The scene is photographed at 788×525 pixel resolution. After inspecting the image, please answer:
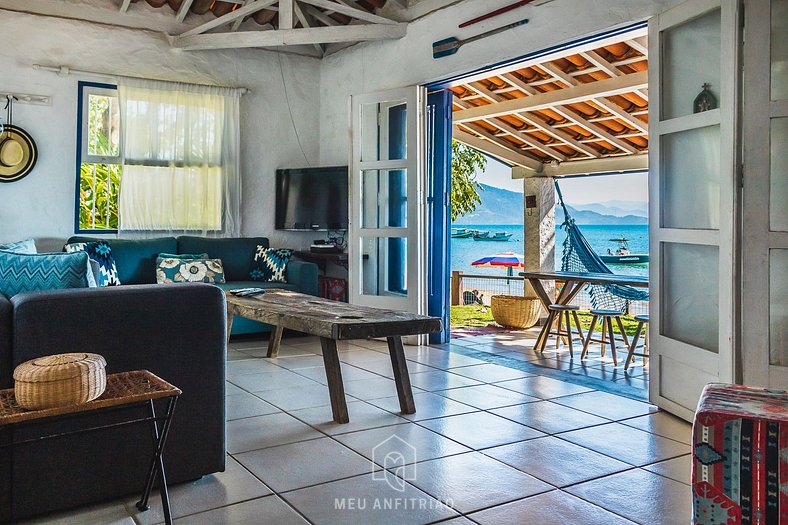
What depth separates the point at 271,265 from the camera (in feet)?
20.2

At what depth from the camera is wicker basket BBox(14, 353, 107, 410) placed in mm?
1867

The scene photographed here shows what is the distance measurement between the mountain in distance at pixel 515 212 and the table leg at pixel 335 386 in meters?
22.2

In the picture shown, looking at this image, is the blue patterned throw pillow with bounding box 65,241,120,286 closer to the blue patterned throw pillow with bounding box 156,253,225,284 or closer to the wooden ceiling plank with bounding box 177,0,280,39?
the blue patterned throw pillow with bounding box 156,253,225,284

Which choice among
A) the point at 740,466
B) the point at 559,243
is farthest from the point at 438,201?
the point at 559,243

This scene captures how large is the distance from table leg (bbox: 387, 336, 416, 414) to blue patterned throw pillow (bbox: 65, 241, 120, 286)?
294 cm

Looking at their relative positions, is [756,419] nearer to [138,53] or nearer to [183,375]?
[183,375]

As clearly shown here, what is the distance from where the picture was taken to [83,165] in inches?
240

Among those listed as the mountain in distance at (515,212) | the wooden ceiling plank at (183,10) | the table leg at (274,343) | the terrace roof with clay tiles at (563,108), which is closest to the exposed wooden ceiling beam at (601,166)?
the terrace roof with clay tiles at (563,108)

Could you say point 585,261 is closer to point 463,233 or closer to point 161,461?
point 161,461

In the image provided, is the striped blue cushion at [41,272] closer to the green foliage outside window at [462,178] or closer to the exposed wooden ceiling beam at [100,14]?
the exposed wooden ceiling beam at [100,14]

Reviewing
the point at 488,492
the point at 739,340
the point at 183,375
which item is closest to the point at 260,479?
the point at 183,375

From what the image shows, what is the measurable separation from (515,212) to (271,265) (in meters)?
22.1

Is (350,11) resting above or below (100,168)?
above

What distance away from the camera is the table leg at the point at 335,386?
340 cm
